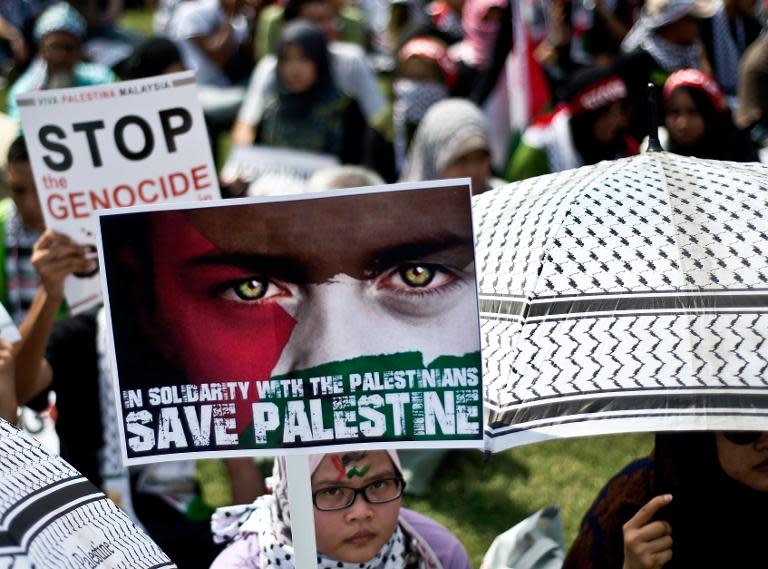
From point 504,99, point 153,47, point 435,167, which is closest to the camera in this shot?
point 435,167

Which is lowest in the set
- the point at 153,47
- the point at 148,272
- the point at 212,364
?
the point at 212,364

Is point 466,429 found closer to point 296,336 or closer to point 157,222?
point 296,336

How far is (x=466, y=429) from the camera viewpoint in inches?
104

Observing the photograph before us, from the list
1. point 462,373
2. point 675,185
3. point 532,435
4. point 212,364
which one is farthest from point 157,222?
point 675,185

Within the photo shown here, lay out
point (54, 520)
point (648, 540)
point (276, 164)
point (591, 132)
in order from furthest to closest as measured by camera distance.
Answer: point (591, 132)
point (276, 164)
point (648, 540)
point (54, 520)

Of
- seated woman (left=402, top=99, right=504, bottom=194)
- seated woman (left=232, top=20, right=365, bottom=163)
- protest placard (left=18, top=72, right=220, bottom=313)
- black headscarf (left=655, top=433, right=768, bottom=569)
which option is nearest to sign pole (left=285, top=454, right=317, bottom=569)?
black headscarf (left=655, top=433, right=768, bottom=569)

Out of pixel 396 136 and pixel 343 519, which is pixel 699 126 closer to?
pixel 396 136

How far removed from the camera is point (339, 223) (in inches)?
102

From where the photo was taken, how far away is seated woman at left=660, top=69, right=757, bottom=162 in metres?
6.37

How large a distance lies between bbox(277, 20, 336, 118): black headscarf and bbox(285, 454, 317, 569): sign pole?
16.9 feet

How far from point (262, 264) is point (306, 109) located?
5247 mm

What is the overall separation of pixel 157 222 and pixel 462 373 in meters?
0.66

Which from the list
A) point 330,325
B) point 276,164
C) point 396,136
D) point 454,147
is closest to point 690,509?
point 330,325

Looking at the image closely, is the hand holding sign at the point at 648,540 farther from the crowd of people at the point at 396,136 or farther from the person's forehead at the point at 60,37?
the person's forehead at the point at 60,37
